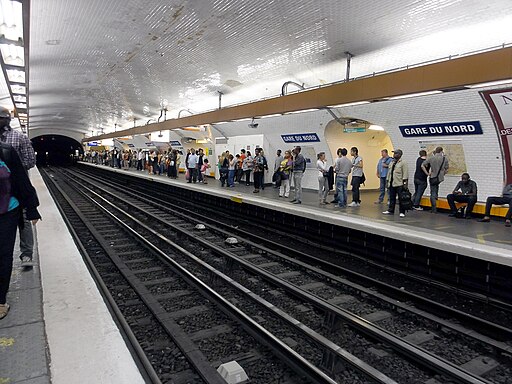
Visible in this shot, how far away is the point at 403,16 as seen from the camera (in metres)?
6.07

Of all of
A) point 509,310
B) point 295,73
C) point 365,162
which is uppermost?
point 295,73

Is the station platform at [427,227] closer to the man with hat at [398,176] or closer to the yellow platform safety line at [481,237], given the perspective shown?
the yellow platform safety line at [481,237]

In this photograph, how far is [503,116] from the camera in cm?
708

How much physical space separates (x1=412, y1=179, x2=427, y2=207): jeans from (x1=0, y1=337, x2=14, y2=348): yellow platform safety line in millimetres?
8798

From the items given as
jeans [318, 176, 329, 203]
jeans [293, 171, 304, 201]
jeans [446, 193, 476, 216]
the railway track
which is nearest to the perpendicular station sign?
jeans [446, 193, 476, 216]

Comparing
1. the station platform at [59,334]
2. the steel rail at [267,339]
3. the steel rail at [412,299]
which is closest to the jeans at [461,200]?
the steel rail at [412,299]

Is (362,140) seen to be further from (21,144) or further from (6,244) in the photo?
(6,244)

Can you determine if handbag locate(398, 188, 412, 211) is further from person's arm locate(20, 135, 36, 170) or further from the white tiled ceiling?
person's arm locate(20, 135, 36, 170)

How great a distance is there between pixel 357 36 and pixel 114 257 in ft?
21.0

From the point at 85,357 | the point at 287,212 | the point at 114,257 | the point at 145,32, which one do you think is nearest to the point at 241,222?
the point at 287,212

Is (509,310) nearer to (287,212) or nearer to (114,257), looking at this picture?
(287,212)

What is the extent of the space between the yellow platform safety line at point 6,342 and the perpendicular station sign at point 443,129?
28.6 feet

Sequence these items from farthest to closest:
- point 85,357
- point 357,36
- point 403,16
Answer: point 357,36, point 403,16, point 85,357

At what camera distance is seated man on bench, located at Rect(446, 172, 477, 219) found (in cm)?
795
